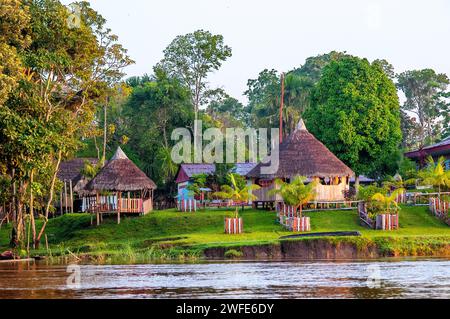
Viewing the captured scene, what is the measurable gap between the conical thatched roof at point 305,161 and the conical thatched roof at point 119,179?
6.00 m

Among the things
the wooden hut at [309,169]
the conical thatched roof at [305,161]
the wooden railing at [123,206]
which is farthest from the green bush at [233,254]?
the wooden railing at [123,206]

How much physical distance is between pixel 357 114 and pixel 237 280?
30628 mm

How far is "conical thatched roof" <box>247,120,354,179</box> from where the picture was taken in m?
48.6

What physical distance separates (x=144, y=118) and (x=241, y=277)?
44.4 meters

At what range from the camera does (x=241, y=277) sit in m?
27.2

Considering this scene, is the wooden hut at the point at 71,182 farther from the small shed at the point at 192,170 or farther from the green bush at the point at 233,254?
the green bush at the point at 233,254

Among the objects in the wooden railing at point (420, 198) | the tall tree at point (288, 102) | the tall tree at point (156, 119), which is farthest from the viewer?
the tall tree at point (288, 102)

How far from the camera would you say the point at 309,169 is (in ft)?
159

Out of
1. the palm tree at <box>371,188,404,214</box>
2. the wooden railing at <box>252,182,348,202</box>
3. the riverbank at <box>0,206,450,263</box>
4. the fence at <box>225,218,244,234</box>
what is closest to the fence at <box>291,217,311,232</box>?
the riverbank at <box>0,206,450,263</box>

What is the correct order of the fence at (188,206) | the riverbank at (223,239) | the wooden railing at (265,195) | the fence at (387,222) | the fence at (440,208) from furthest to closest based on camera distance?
the fence at (188,206)
the wooden railing at (265,195)
the fence at (440,208)
the fence at (387,222)
the riverbank at (223,239)

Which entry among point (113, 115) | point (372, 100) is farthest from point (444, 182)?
point (113, 115)

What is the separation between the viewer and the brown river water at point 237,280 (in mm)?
22953
